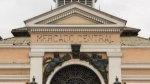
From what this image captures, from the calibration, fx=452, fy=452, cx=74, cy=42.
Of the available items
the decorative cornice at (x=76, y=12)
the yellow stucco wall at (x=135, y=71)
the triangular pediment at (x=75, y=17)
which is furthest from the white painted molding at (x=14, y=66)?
the yellow stucco wall at (x=135, y=71)

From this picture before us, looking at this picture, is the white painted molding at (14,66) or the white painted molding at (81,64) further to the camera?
the white painted molding at (14,66)

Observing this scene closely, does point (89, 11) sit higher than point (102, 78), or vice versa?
point (89, 11)

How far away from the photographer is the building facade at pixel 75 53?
3091 cm

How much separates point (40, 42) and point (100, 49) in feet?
13.8

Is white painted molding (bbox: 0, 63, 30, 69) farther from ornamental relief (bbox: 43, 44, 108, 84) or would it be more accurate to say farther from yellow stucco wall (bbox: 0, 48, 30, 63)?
ornamental relief (bbox: 43, 44, 108, 84)

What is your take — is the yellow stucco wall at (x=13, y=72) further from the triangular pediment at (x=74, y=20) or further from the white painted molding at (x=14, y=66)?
the triangular pediment at (x=74, y=20)

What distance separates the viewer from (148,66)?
31.1m

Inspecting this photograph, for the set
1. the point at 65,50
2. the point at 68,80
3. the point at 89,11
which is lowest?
the point at 68,80

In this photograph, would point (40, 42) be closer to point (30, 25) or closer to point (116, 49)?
point (30, 25)

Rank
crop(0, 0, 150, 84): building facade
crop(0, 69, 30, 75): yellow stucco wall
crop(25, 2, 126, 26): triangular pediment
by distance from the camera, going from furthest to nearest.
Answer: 1. crop(25, 2, 126, 26): triangular pediment
2. crop(0, 69, 30, 75): yellow stucco wall
3. crop(0, 0, 150, 84): building facade

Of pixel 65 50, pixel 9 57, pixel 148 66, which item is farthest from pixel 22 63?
pixel 148 66

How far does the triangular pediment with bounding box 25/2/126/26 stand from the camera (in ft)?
103

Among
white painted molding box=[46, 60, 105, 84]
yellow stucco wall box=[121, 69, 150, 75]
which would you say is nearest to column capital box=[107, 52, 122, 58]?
yellow stucco wall box=[121, 69, 150, 75]

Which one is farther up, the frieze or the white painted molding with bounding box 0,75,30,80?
the frieze
